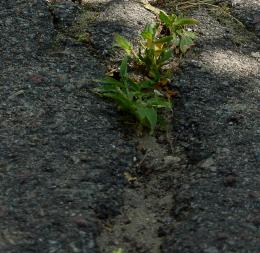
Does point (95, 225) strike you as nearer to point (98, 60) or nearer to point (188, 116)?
point (188, 116)

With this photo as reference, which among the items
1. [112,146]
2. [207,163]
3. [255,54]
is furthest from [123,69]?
[255,54]

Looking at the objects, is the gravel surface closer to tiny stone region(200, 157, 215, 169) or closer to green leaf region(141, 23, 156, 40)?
tiny stone region(200, 157, 215, 169)

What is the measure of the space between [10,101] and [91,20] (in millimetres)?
601

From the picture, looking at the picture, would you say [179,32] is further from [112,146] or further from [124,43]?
[112,146]

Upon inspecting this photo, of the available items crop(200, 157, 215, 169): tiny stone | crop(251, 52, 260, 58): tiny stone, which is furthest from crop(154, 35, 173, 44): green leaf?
crop(200, 157, 215, 169): tiny stone

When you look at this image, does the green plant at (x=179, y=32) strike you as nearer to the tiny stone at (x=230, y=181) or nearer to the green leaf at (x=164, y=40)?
the green leaf at (x=164, y=40)

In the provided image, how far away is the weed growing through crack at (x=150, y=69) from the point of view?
2.24 m

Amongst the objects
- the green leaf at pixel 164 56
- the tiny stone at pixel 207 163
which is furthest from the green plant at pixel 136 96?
the tiny stone at pixel 207 163

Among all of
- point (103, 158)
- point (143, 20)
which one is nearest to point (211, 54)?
point (143, 20)

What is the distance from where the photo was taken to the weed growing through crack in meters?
2.24

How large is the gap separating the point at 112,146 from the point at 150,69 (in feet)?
1.44

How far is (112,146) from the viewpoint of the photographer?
2119 mm

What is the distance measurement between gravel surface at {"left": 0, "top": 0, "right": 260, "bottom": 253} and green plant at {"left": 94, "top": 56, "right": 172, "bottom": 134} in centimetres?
5

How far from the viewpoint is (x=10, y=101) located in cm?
227
